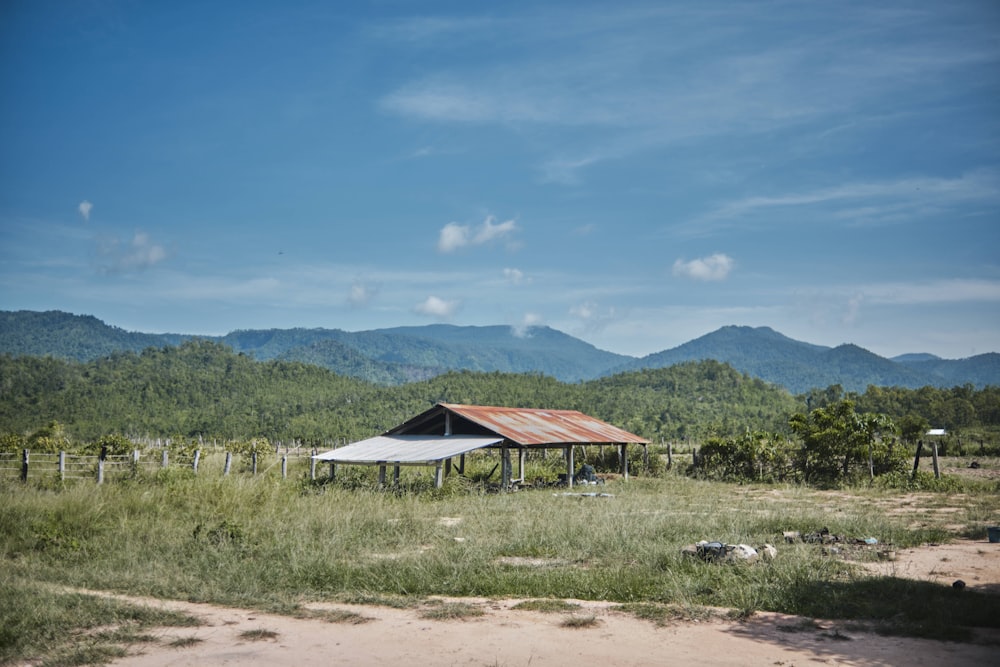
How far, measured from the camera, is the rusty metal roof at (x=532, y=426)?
2500 cm

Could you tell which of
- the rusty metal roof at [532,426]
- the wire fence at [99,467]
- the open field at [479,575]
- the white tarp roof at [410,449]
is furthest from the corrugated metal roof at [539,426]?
the open field at [479,575]

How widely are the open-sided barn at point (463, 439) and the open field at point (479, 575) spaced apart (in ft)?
19.9

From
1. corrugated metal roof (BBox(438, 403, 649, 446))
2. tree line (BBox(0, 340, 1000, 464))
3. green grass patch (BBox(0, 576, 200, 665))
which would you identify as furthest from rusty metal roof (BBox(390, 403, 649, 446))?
tree line (BBox(0, 340, 1000, 464))

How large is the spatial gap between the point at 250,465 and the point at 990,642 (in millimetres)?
32968

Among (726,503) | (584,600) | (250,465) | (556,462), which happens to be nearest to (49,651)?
(584,600)

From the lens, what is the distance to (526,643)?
295 inches

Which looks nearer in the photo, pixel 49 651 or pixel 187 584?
pixel 49 651

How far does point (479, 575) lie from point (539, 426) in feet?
58.5

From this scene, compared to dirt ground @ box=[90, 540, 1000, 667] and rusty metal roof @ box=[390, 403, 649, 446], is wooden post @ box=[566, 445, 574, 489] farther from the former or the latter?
dirt ground @ box=[90, 540, 1000, 667]

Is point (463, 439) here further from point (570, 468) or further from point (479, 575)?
point (479, 575)

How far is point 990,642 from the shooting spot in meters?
7.37

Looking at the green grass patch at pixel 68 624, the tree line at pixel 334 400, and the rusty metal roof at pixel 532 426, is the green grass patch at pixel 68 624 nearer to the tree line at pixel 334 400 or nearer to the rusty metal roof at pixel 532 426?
the rusty metal roof at pixel 532 426

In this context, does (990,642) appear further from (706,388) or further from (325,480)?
(706,388)

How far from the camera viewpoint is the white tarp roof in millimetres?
22478
